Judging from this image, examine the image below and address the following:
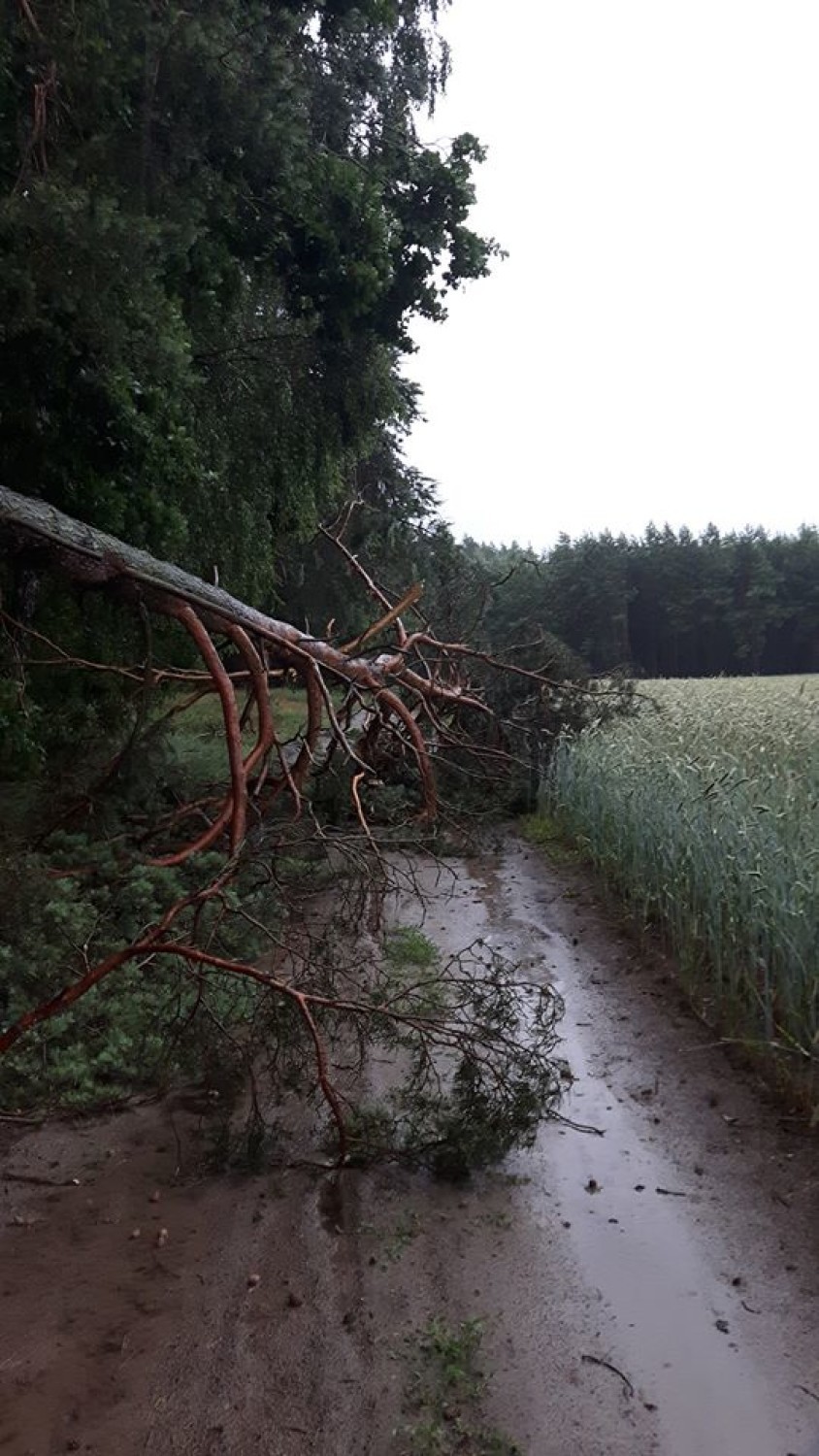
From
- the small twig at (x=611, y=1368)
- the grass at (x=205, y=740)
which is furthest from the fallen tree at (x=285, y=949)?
the grass at (x=205, y=740)

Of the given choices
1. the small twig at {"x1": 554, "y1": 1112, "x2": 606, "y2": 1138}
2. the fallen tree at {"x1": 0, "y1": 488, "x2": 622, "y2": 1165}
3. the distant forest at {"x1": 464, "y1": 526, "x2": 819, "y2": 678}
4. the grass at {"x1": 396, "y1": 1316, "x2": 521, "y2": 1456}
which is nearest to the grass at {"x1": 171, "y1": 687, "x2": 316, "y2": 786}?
the fallen tree at {"x1": 0, "y1": 488, "x2": 622, "y2": 1165}

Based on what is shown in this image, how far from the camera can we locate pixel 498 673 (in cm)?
1407

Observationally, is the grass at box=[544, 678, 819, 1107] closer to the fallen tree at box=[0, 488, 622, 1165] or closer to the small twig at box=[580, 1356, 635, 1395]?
the fallen tree at box=[0, 488, 622, 1165]

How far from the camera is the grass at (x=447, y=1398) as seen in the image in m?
2.85

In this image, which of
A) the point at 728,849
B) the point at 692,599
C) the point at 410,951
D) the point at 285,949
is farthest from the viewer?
the point at 692,599

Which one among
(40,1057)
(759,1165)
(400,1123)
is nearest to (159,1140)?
(40,1057)

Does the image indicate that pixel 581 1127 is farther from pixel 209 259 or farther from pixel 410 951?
pixel 209 259

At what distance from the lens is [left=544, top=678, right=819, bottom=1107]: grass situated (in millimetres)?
4844

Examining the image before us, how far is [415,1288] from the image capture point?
143 inches

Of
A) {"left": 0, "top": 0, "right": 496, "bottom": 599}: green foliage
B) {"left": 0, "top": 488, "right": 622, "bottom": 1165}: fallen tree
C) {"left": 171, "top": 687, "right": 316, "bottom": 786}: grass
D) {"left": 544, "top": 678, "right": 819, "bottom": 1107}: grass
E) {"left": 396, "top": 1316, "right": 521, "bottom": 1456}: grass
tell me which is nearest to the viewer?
{"left": 396, "top": 1316, "right": 521, "bottom": 1456}: grass

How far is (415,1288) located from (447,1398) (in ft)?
1.95

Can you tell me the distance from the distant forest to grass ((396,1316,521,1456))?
31706 mm

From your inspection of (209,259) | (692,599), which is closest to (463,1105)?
(209,259)

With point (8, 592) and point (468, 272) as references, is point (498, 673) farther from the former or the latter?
point (8, 592)
